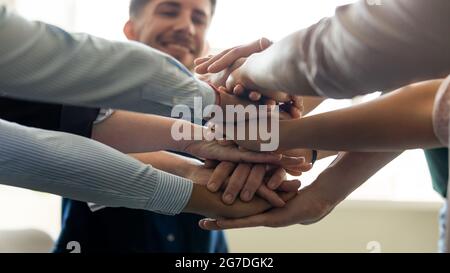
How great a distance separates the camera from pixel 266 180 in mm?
709

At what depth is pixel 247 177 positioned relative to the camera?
703mm

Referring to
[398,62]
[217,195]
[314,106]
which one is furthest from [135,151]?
[398,62]

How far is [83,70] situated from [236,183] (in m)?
0.29

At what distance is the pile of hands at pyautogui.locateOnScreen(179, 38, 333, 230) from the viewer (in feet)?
2.19

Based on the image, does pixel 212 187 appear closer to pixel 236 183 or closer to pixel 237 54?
pixel 236 183

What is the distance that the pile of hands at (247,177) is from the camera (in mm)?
669

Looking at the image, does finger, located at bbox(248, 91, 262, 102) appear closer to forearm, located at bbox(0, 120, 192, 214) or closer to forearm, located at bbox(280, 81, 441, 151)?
forearm, located at bbox(280, 81, 441, 151)

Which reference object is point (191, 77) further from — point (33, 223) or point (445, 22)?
point (33, 223)

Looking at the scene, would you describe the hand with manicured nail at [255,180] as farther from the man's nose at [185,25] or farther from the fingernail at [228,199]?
the man's nose at [185,25]

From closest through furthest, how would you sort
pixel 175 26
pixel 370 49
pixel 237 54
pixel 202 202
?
pixel 370 49, pixel 202 202, pixel 237 54, pixel 175 26

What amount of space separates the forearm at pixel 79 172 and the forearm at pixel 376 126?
0.18m

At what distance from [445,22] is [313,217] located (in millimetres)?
Result: 358

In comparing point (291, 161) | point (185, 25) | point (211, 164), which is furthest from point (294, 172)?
point (185, 25)

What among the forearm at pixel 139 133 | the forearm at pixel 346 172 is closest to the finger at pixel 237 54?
the forearm at pixel 139 133
